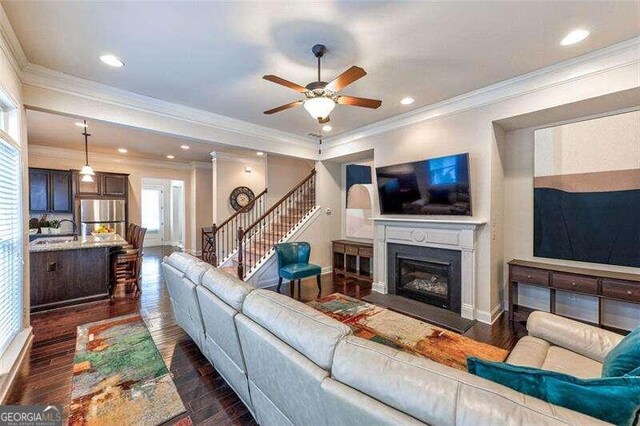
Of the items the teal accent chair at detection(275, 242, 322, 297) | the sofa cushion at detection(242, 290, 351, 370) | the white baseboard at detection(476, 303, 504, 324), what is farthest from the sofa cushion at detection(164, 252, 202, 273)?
the white baseboard at detection(476, 303, 504, 324)

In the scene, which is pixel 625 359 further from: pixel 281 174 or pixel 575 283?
pixel 281 174

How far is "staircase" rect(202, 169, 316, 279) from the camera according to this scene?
5597 millimetres

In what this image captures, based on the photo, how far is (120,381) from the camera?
2.30 m

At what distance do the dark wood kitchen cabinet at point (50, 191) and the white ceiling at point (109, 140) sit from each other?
0.68 meters

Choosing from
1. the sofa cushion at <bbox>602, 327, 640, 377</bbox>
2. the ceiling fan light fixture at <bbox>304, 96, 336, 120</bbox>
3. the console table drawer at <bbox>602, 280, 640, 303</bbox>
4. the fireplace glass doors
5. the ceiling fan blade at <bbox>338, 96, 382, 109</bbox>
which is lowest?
the fireplace glass doors


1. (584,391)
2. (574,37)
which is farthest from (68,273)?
(574,37)

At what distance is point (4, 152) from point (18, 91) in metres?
0.77

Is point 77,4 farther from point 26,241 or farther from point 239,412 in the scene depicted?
point 239,412

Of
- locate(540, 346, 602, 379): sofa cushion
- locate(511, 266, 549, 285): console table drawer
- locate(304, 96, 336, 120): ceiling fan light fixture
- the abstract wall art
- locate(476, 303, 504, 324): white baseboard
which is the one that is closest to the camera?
locate(540, 346, 602, 379): sofa cushion

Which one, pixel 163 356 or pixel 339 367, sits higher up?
pixel 339 367

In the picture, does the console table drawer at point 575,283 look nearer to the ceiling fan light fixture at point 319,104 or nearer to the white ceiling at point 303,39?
the white ceiling at point 303,39

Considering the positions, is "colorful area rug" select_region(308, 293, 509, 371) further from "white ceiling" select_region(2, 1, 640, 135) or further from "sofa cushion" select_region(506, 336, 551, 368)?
"white ceiling" select_region(2, 1, 640, 135)

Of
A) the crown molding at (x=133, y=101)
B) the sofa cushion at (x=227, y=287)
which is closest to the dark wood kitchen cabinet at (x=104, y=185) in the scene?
the crown molding at (x=133, y=101)

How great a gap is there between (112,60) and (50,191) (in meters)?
5.49
